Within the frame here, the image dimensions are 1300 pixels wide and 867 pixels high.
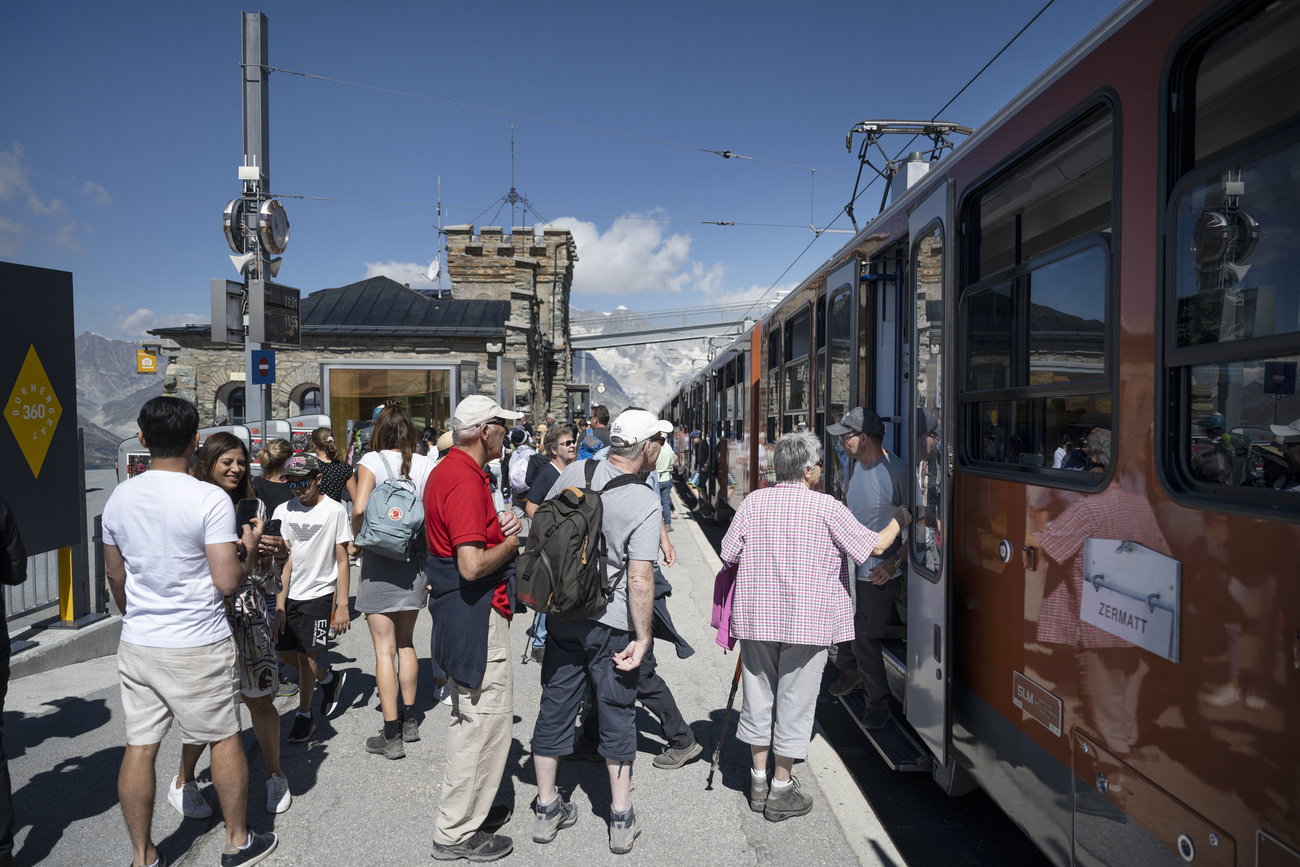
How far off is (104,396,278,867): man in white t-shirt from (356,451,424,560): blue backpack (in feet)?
3.34

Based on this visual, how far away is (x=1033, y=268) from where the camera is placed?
2.77 m

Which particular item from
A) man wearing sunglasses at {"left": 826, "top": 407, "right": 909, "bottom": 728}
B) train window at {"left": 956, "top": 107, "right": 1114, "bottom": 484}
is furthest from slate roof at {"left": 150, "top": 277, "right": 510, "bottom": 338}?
train window at {"left": 956, "top": 107, "right": 1114, "bottom": 484}

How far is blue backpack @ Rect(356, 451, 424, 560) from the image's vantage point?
13.3 ft

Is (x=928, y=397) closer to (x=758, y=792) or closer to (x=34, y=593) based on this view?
(x=758, y=792)

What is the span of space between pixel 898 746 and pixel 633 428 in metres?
2.15

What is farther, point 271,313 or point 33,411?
point 271,313

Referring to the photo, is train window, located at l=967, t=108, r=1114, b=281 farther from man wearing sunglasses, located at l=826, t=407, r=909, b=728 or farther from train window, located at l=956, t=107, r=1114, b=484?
man wearing sunglasses, located at l=826, t=407, r=909, b=728

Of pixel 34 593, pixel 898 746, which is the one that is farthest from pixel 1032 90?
pixel 34 593

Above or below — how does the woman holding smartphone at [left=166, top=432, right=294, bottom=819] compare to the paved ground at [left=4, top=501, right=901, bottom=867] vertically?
above

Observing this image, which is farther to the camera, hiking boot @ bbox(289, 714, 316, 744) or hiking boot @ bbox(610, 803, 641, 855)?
hiking boot @ bbox(289, 714, 316, 744)

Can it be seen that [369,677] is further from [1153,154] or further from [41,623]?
[1153,154]

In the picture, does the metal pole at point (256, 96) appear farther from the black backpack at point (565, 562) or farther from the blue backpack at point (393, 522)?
the black backpack at point (565, 562)

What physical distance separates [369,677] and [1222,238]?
5.56 meters

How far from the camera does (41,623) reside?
616 cm
